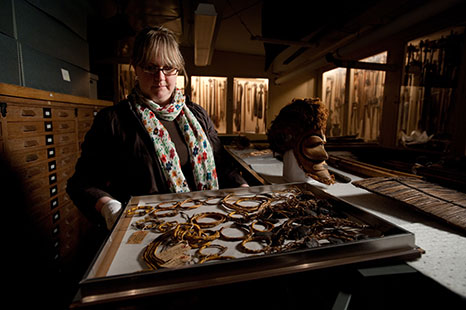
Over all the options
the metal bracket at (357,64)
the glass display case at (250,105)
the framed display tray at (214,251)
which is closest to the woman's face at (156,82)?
the framed display tray at (214,251)

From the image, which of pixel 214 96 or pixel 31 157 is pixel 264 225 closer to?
pixel 31 157

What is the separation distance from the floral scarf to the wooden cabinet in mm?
1036

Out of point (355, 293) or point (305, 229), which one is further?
point (305, 229)

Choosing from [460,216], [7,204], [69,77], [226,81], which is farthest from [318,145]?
[226,81]

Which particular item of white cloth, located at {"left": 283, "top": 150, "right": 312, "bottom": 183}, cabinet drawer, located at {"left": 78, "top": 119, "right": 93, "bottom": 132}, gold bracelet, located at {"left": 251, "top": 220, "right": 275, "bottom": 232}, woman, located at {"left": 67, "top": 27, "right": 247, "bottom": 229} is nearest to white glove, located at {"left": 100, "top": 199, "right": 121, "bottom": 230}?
woman, located at {"left": 67, "top": 27, "right": 247, "bottom": 229}

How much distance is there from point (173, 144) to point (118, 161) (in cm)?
31

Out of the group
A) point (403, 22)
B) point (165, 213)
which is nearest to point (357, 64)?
point (403, 22)

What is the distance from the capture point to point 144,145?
1.42 metres

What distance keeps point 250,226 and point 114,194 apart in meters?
0.88

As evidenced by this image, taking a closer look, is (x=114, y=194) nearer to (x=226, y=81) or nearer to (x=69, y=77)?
(x=69, y=77)

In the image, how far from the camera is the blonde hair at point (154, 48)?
1341 mm

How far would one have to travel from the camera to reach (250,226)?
3.02 feet

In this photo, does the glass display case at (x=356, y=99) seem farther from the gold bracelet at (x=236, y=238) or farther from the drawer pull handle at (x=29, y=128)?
the drawer pull handle at (x=29, y=128)

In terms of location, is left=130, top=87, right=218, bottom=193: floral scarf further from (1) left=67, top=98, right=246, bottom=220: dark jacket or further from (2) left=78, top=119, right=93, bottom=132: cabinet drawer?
(2) left=78, top=119, right=93, bottom=132: cabinet drawer
